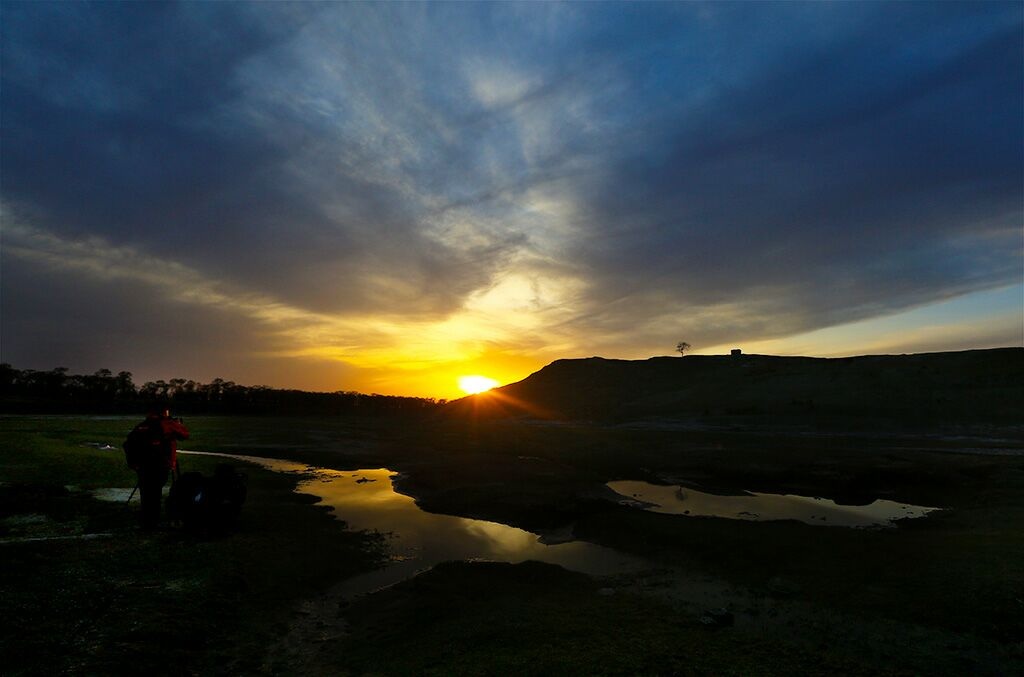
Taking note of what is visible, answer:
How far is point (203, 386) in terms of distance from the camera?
194125 millimetres

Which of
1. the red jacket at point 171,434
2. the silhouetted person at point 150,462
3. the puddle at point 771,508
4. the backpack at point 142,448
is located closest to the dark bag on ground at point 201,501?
the silhouetted person at point 150,462

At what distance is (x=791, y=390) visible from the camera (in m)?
85.0

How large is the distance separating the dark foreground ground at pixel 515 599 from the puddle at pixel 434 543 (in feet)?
2.18

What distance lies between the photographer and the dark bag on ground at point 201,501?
516 inches

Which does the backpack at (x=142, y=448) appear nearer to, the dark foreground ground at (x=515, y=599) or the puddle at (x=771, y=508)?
the dark foreground ground at (x=515, y=599)

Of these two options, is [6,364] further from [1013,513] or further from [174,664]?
[1013,513]

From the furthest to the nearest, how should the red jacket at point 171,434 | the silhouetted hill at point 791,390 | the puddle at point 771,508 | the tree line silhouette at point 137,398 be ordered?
the tree line silhouette at point 137,398, the silhouetted hill at point 791,390, the puddle at point 771,508, the red jacket at point 171,434

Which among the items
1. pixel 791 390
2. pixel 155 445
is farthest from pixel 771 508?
pixel 791 390

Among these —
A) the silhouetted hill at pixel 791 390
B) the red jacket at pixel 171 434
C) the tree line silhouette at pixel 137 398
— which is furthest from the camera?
the tree line silhouette at pixel 137 398

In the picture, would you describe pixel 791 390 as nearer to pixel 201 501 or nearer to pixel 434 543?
pixel 434 543

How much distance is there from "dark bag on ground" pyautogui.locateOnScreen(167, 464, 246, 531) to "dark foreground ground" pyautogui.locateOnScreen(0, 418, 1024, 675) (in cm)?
59

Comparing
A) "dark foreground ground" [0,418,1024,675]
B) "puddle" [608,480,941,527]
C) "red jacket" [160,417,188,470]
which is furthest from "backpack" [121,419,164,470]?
"puddle" [608,480,941,527]

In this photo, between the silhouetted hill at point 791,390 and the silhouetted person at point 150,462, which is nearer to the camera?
the silhouetted person at point 150,462

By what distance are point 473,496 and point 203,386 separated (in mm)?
210452
